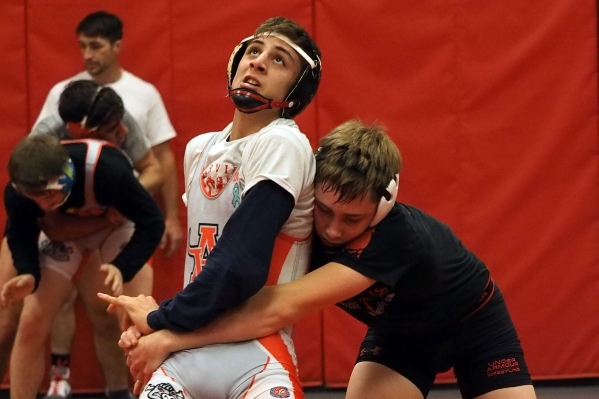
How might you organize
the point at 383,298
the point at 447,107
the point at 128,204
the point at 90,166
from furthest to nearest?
the point at 447,107 < the point at 128,204 < the point at 90,166 < the point at 383,298

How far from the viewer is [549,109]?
575 cm

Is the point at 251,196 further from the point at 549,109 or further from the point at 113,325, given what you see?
the point at 549,109

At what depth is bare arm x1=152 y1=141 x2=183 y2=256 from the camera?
5.48 metres

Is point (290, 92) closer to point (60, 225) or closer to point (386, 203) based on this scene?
point (386, 203)

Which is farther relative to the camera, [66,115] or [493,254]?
[493,254]

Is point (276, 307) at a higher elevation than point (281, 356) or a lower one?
higher

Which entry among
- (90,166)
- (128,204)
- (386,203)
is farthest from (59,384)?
(386,203)

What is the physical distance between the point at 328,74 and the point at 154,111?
112 centimetres

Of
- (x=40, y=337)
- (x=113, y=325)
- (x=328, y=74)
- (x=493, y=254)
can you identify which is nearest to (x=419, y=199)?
(x=493, y=254)

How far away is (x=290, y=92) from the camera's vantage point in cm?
269

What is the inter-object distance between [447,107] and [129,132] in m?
2.05

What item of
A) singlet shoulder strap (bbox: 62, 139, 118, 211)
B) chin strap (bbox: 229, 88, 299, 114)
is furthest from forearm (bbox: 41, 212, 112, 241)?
chin strap (bbox: 229, 88, 299, 114)

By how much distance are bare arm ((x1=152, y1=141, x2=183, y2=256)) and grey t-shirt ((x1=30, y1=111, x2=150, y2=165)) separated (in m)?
0.29

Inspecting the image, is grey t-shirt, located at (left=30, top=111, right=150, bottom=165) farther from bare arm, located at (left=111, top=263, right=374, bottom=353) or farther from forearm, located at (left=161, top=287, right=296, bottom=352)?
forearm, located at (left=161, top=287, right=296, bottom=352)
